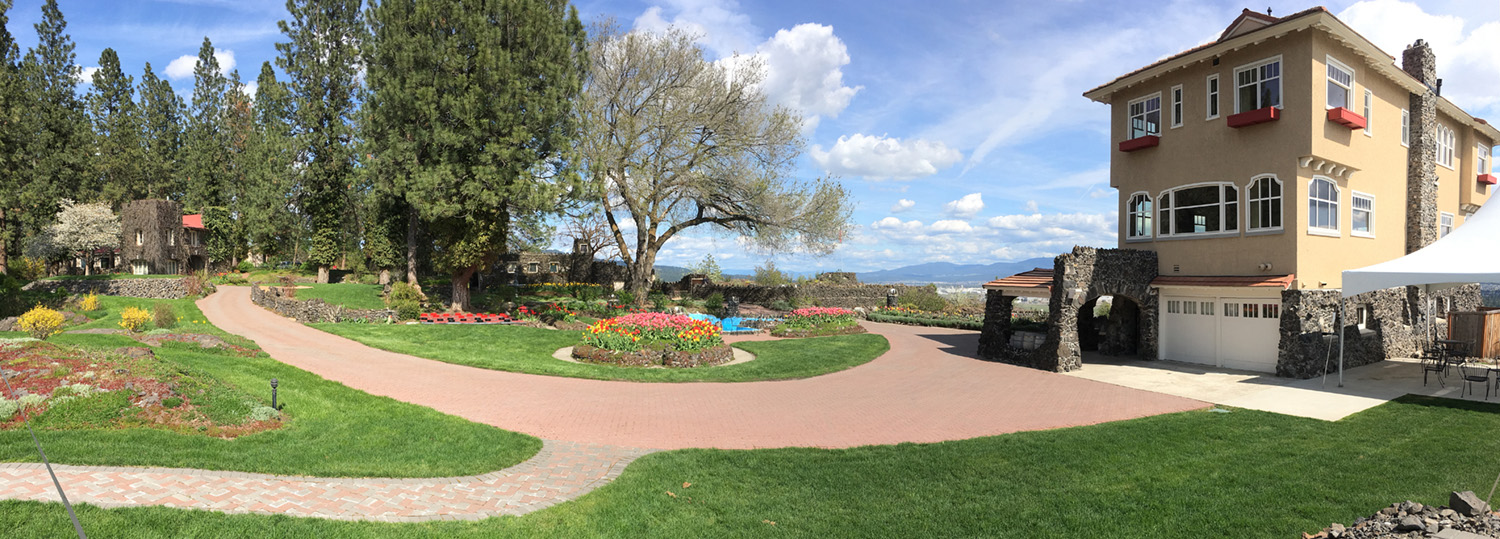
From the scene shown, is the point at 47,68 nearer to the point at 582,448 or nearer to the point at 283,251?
the point at 283,251

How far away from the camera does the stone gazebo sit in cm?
1509

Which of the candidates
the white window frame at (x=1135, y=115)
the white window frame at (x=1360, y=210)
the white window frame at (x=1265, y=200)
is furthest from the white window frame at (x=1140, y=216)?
the white window frame at (x=1360, y=210)

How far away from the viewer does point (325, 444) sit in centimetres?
712

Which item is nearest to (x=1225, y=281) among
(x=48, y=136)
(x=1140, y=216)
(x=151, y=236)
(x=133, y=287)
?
(x=1140, y=216)

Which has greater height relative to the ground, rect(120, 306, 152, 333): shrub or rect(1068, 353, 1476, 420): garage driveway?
rect(120, 306, 152, 333): shrub

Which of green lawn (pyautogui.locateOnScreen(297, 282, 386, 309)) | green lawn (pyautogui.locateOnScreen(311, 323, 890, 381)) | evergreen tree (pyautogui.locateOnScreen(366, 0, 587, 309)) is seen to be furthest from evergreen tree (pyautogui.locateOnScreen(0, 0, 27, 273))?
green lawn (pyautogui.locateOnScreen(311, 323, 890, 381))

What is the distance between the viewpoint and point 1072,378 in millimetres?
14078

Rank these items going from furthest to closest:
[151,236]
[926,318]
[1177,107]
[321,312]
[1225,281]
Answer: [151,236] → [926,318] → [321,312] → [1177,107] → [1225,281]

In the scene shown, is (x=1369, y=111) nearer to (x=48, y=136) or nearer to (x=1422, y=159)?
(x=1422, y=159)

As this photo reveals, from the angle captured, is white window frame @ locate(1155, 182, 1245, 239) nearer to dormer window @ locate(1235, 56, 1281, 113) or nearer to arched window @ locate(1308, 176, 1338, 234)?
arched window @ locate(1308, 176, 1338, 234)

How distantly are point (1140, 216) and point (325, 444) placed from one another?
1857 centimetres

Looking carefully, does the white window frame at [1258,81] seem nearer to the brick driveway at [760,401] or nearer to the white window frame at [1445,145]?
the brick driveway at [760,401]

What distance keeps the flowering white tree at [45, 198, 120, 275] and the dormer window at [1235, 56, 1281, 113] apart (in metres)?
52.5

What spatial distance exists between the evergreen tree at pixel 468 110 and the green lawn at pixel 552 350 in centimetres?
512
